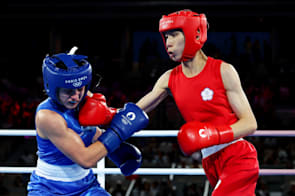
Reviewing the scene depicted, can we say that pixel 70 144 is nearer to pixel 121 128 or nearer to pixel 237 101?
pixel 121 128

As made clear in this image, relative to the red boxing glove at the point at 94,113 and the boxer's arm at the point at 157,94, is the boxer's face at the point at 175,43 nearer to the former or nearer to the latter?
the boxer's arm at the point at 157,94

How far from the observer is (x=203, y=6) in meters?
8.20

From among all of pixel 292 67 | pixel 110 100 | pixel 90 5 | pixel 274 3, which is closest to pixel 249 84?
pixel 292 67

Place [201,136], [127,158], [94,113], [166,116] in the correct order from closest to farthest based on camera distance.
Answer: [201,136] → [94,113] → [127,158] → [166,116]

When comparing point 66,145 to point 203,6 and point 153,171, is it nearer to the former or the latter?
point 153,171

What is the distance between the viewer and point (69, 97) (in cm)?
163

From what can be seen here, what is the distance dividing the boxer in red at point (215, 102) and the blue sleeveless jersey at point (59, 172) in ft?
1.64

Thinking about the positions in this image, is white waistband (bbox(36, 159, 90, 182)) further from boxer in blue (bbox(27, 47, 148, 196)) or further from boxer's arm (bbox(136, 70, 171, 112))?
boxer's arm (bbox(136, 70, 171, 112))

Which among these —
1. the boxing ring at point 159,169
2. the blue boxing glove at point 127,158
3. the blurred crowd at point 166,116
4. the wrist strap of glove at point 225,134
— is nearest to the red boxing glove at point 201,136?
the wrist strap of glove at point 225,134

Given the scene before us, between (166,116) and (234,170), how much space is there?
529 cm

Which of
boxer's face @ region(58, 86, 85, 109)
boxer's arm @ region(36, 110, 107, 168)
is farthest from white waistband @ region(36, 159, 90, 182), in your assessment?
boxer's face @ region(58, 86, 85, 109)

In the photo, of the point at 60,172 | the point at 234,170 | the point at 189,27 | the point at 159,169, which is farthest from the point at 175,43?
the point at 159,169

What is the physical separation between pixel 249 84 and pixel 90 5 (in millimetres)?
3676

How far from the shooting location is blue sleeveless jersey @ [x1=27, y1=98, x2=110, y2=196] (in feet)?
5.46
